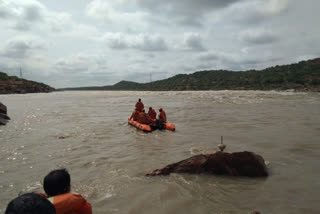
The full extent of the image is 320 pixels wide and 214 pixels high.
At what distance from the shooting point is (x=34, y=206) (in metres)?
1.38

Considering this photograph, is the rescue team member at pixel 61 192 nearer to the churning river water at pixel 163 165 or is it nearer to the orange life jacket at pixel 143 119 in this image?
the churning river water at pixel 163 165

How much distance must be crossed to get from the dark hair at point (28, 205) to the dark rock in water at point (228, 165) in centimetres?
422

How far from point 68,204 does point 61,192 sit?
0.48ft

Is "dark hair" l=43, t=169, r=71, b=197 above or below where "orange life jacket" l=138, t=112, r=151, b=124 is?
above

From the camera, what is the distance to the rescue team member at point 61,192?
2.12 m

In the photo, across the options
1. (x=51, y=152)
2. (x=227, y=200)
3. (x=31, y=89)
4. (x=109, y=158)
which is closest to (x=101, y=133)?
(x=51, y=152)

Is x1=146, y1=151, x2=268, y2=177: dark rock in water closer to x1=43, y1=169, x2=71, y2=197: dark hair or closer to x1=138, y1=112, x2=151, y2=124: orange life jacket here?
x1=43, y1=169, x2=71, y2=197: dark hair

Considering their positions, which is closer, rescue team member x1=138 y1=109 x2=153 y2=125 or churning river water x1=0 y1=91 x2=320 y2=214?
churning river water x1=0 y1=91 x2=320 y2=214

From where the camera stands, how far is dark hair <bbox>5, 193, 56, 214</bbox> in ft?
4.42

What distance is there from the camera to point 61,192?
221 cm

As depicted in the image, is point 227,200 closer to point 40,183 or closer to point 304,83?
point 40,183

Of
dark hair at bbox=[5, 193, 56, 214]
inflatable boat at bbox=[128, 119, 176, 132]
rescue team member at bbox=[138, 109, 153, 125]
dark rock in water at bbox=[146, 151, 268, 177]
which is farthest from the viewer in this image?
rescue team member at bbox=[138, 109, 153, 125]

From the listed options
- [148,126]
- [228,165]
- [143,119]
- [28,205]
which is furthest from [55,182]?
[143,119]

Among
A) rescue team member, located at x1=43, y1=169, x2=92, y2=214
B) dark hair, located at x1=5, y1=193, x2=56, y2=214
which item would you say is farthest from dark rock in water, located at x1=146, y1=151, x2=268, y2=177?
dark hair, located at x1=5, y1=193, x2=56, y2=214
